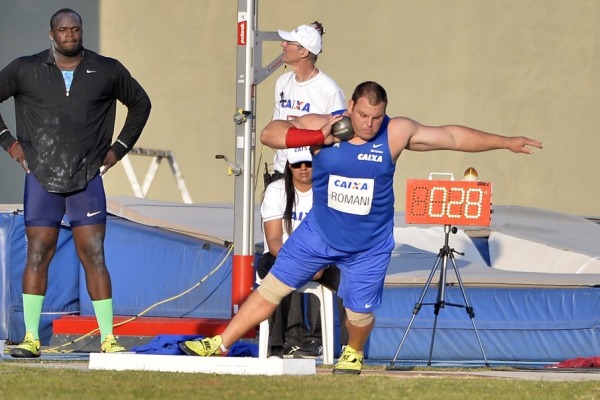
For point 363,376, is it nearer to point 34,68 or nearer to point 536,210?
point 34,68

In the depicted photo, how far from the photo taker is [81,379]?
659 centimetres

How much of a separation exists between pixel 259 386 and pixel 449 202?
396cm

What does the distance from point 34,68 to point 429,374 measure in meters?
2.99

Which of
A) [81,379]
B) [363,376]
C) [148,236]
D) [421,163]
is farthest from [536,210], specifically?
[81,379]

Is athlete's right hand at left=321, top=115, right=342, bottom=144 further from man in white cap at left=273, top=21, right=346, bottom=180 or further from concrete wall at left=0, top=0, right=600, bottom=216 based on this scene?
concrete wall at left=0, top=0, right=600, bottom=216

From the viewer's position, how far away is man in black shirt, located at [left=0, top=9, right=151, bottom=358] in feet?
27.0

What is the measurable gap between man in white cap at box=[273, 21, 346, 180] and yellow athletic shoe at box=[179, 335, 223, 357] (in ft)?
6.34

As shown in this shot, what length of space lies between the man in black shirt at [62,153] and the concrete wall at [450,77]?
791 centimetres

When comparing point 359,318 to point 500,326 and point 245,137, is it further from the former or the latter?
point 500,326

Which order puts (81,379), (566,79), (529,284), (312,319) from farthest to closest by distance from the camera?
(566,79) < (529,284) < (312,319) < (81,379)

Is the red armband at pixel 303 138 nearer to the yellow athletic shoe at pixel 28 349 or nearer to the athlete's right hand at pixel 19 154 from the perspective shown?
the athlete's right hand at pixel 19 154

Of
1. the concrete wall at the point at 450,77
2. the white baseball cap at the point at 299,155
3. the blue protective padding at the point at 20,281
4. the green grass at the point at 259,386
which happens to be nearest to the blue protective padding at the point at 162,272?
the blue protective padding at the point at 20,281

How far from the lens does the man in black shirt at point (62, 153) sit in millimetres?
8234

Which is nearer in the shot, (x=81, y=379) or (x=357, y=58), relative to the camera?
(x=81, y=379)
